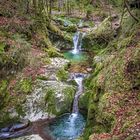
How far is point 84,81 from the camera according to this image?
23.0 meters

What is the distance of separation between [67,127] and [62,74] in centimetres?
616

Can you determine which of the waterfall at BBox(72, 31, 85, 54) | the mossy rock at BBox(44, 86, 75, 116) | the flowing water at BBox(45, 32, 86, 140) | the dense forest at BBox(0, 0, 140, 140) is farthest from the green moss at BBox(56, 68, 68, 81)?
the waterfall at BBox(72, 31, 85, 54)

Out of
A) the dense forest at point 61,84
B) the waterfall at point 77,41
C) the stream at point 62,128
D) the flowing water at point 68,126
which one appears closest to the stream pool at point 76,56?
the dense forest at point 61,84

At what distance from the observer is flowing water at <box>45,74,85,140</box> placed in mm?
16886

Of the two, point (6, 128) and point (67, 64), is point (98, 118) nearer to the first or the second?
point (6, 128)

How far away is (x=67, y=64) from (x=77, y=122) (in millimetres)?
8434

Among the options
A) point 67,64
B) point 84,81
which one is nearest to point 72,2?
point 67,64

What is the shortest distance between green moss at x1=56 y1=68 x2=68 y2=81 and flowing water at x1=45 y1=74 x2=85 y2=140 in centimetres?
278

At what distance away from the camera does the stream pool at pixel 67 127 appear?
55.3 ft

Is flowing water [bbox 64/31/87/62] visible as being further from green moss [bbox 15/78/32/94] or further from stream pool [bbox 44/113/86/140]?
stream pool [bbox 44/113/86/140]

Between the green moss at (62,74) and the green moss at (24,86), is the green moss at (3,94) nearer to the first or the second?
the green moss at (24,86)

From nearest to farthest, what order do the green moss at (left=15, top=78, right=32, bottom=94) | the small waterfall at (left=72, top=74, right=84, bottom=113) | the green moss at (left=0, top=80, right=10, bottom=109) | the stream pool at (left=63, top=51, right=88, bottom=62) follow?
the green moss at (left=0, top=80, right=10, bottom=109)
the green moss at (left=15, top=78, right=32, bottom=94)
the small waterfall at (left=72, top=74, right=84, bottom=113)
the stream pool at (left=63, top=51, right=88, bottom=62)

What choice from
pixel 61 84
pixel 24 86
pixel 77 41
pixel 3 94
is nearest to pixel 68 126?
pixel 61 84

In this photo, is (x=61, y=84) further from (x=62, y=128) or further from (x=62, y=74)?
(x=62, y=128)
